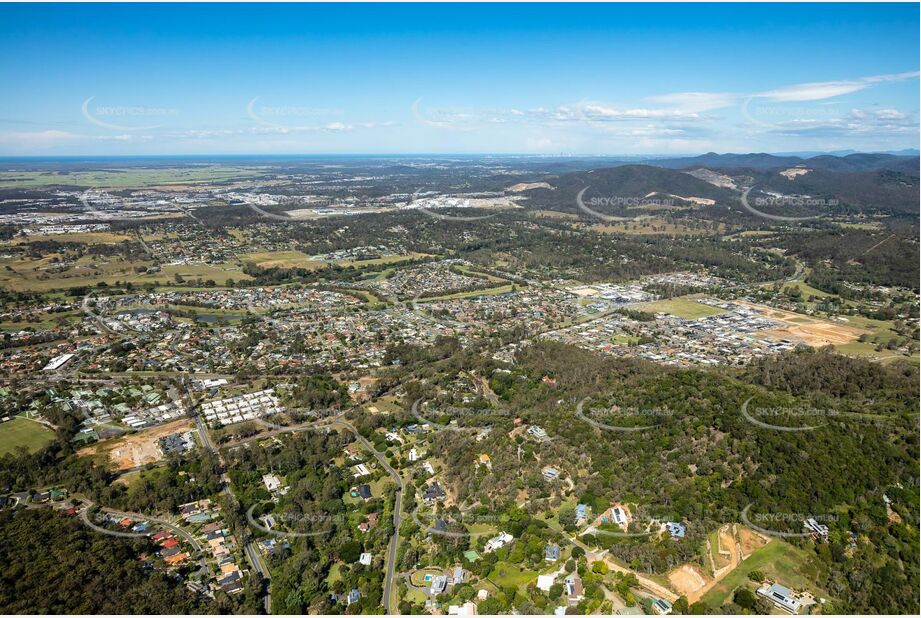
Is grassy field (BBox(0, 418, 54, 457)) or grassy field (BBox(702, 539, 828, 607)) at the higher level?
grassy field (BBox(702, 539, 828, 607))

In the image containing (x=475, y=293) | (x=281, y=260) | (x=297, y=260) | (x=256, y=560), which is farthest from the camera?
(x=297, y=260)

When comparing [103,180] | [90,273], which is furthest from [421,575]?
[103,180]
